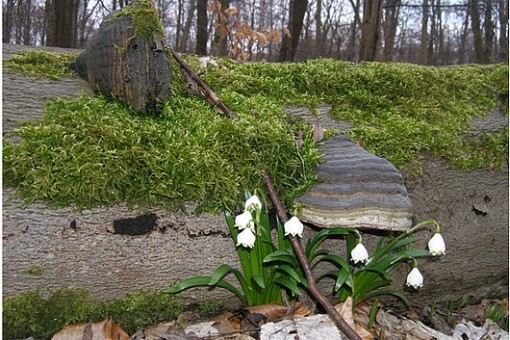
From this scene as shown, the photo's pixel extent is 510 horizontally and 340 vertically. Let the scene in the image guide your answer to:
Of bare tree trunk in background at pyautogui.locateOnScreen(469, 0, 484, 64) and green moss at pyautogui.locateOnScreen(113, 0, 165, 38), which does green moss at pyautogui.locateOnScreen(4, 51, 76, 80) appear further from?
bare tree trunk in background at pyautogui.locateOnScreen(469, 0, 484, 64)

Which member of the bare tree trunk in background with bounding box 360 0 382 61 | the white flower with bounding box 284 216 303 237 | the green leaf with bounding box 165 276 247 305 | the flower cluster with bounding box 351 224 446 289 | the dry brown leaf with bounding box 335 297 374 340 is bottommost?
the dry brown leaf with bounding box 335 297 374 340

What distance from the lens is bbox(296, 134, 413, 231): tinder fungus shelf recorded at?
1.57 metres

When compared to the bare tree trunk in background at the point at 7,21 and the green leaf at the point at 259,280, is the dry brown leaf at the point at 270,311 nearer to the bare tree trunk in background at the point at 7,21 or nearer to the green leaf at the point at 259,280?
the green leaf at the point at 259,280

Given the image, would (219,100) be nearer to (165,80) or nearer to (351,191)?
(165,80)

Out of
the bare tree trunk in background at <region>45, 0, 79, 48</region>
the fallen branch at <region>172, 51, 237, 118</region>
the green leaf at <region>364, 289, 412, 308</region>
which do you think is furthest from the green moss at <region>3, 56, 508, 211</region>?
the bare tree trunk in background at <region>45, 0, 79, 48</region>

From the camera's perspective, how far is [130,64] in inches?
72.1

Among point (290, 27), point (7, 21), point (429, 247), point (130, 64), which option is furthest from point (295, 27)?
point (7, 21)

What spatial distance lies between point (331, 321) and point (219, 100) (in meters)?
1.18

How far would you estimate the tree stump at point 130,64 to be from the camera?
184 cm

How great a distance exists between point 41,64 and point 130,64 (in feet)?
1.97

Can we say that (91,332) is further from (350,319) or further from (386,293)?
(386,293)

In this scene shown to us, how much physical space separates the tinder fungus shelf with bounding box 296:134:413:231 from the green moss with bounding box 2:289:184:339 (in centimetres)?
72

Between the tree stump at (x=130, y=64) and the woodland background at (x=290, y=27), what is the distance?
320mm

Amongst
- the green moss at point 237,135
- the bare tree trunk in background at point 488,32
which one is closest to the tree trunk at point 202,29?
the green moss at point 237,135
